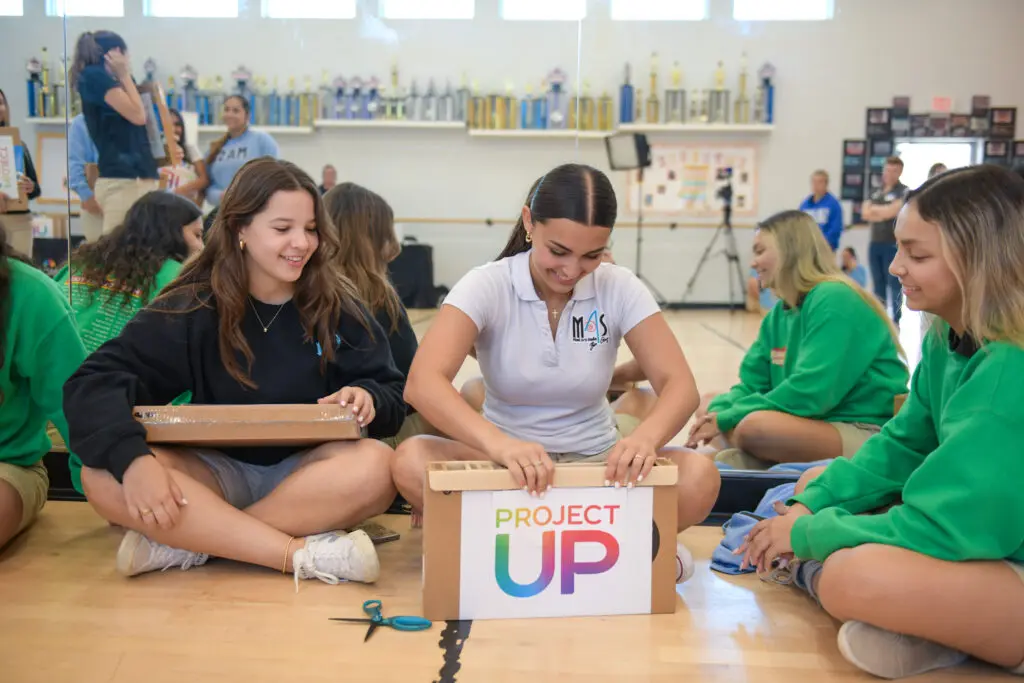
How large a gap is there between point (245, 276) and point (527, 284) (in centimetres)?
66

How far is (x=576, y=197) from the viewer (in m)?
1.82

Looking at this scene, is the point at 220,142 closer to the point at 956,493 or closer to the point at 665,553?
the point at 665,553

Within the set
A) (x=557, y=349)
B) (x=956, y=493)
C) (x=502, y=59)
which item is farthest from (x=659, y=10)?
(x=956, y=493)

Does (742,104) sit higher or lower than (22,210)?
higher

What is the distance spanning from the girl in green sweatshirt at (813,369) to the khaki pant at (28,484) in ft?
5.84

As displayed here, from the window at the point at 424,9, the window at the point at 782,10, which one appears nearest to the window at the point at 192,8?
the window at the point at 424,9

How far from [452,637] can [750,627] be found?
0.56m

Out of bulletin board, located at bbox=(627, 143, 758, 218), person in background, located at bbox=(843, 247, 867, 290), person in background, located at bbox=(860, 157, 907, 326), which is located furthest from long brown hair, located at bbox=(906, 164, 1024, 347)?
bulletin board, located at bbox=(627, 143, 758, 218)

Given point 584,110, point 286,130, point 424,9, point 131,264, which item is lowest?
point 131,264

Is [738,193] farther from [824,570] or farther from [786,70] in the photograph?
[824,570]

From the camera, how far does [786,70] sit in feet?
16.0

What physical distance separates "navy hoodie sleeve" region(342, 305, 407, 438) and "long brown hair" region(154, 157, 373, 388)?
0.02 meters

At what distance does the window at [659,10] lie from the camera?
373cm

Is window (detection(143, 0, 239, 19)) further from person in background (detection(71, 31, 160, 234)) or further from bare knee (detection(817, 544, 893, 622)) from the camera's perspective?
bare knee (detection(817, 544, 893, 622))
